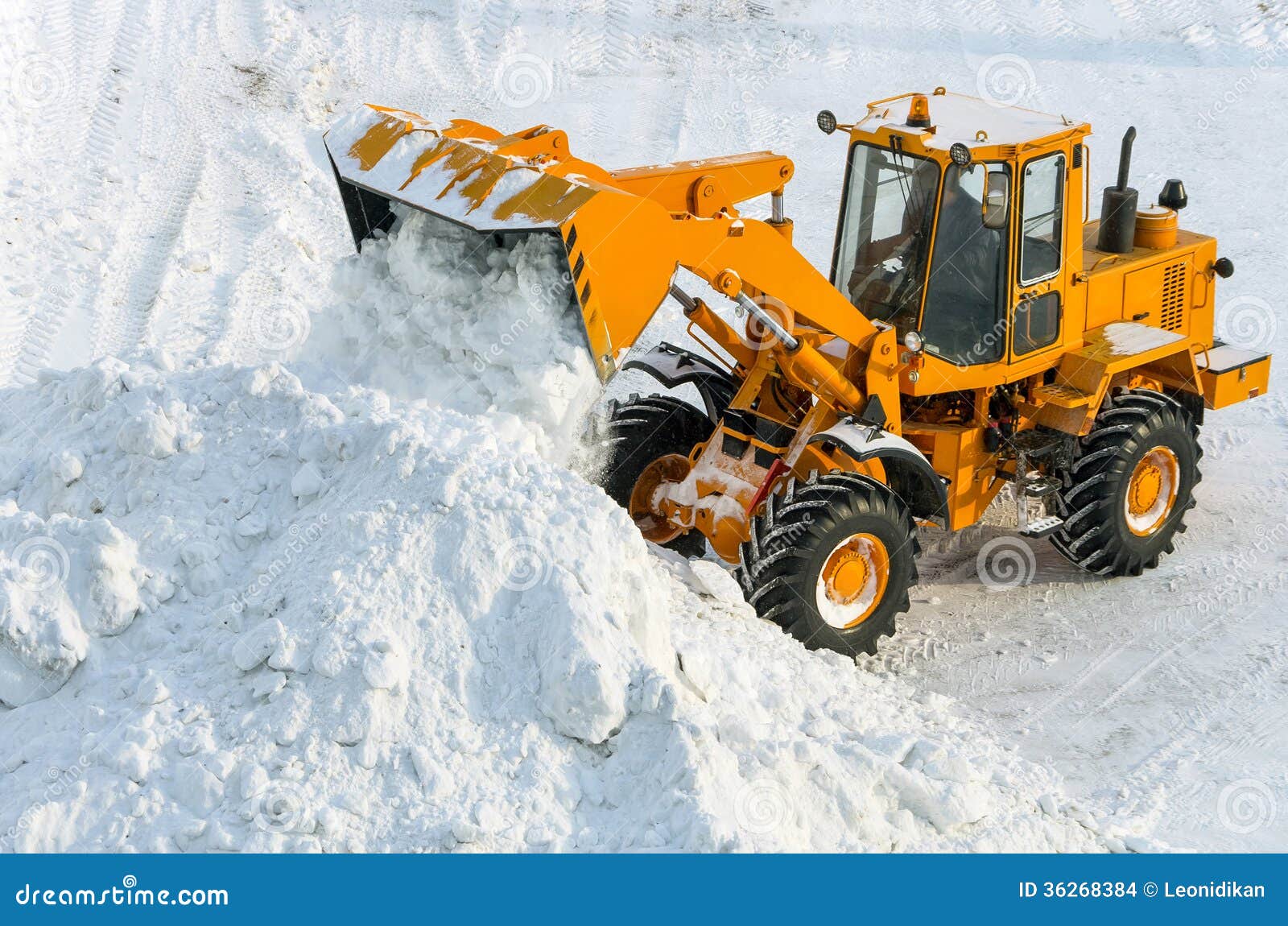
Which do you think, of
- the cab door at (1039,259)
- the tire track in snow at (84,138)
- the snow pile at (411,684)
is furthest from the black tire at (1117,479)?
the tire track in snow at (84,138)

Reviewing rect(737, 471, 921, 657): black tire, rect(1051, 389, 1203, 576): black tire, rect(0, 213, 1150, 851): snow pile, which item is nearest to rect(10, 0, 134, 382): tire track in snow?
rect(0, 213, 1150, 851): snow pile

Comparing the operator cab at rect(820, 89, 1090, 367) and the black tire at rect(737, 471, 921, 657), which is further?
the operator cab at rect(820, 89, 1090, 367)

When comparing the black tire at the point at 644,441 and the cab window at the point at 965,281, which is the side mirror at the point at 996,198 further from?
the black tire at the point at 644,441

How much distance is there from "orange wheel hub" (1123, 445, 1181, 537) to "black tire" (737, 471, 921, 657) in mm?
1791

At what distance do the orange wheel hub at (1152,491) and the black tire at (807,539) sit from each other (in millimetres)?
1791

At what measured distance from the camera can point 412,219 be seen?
6.48 meters

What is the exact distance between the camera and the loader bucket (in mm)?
5855

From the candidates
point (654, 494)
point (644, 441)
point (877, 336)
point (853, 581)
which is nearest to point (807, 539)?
point (853, 581)

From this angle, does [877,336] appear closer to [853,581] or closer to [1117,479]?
[853,581]

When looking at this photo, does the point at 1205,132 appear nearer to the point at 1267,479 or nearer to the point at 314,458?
the point at 1267,479

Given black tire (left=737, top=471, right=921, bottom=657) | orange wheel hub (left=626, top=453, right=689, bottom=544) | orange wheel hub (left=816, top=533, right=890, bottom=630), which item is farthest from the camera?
orange wheel hub (left=626, top=453, right=689, bottom=544)

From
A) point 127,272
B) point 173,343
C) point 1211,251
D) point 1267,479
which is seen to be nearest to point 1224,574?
point 1267,479

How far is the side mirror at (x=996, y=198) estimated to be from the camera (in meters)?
6.87

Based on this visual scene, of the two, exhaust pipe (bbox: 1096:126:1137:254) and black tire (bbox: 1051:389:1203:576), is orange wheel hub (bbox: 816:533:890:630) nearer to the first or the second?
black tire (bbox: 1051:389:1203:576)
